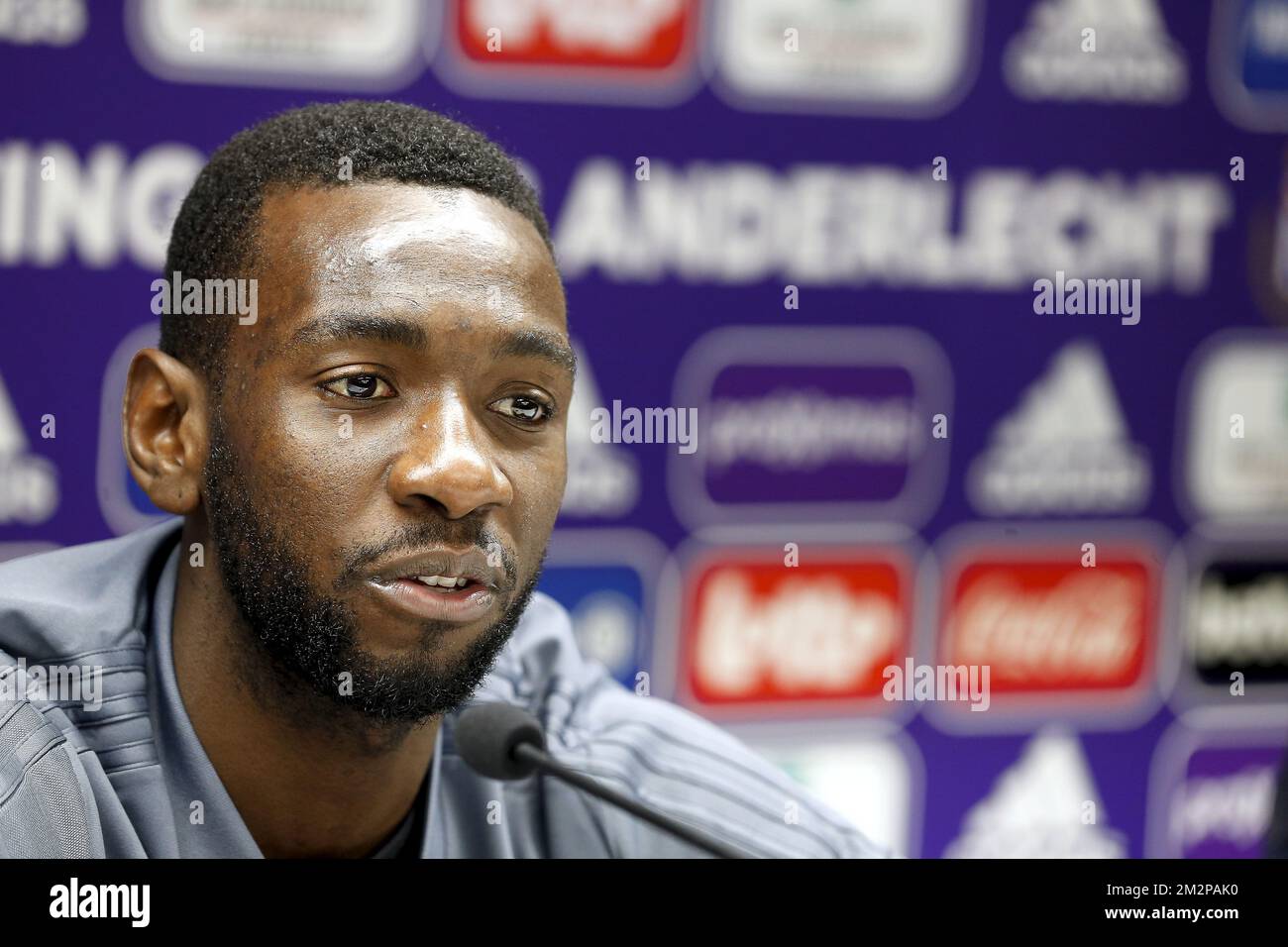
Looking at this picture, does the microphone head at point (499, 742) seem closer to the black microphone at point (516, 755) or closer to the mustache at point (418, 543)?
the black microphone at point (516, 755)

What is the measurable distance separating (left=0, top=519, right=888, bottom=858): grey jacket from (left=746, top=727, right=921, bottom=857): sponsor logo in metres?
0.63

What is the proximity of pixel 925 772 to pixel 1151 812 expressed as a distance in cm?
34

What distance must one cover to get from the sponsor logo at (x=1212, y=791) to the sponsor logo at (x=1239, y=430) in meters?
0.31

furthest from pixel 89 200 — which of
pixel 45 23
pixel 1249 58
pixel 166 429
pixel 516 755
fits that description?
pixel 1249 58

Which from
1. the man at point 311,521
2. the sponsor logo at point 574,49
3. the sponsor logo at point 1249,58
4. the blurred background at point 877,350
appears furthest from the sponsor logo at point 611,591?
the sponsor logo at point 1249,58

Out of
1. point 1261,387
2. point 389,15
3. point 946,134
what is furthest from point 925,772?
point 389,15

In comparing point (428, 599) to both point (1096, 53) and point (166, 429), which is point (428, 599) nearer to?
point (166, 429)

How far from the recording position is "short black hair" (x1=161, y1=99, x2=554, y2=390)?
893mm

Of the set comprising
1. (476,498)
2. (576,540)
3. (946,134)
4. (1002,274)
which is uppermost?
(946,134)

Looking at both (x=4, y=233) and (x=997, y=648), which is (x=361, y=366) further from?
(x=997, y=648)

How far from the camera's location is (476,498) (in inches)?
32.5

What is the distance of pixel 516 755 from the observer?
91 cm

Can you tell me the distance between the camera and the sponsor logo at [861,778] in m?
1.79

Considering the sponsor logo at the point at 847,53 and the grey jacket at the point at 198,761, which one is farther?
the sponsor logo at the point at 847,53
